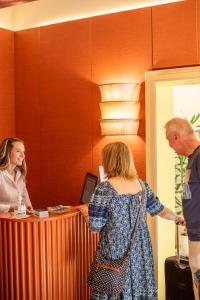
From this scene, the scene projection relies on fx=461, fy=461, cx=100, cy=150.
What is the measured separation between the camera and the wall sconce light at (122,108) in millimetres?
4414

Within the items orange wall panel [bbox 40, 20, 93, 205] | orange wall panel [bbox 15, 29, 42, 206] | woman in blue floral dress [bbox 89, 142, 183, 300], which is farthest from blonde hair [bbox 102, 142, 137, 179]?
orange wall panel [bbox 15, 29, 42, 206]

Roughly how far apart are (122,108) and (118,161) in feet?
5.26

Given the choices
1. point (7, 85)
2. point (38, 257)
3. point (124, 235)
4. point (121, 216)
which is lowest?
point (38, 257)

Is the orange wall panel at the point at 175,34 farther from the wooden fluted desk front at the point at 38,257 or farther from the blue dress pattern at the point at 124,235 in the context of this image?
the wooden fluted desk front at the point at 38,257

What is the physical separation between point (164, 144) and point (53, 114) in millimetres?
→ 1342

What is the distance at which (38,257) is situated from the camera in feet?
10.7

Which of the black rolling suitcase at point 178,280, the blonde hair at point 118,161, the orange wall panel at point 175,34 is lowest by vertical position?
the black rolling suitcase at point 178,280

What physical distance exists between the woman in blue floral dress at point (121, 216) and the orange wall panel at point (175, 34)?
1598 mm

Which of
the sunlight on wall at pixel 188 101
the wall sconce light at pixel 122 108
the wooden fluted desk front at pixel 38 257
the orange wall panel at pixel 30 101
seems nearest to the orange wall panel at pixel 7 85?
the orange wall panel at pixel 30 101

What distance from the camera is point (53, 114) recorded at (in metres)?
5.08

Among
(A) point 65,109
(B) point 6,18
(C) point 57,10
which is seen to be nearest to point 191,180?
(A) point 65,109

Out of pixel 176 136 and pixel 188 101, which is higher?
pixel 188 101

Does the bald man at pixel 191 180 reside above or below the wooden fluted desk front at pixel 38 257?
above

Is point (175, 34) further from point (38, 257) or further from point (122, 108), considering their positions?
point (38, 257)
